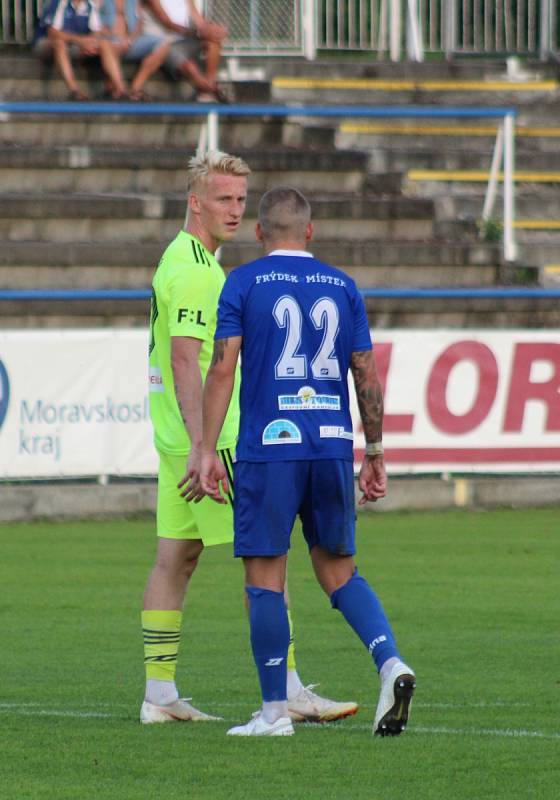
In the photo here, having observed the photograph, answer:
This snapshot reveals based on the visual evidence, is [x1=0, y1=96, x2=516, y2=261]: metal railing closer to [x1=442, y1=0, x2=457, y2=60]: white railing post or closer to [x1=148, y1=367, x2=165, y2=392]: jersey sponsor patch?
[x1=442, y1=0, x2=457, y2=60]: white railing post

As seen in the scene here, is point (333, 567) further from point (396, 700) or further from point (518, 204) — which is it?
point (518, 204)

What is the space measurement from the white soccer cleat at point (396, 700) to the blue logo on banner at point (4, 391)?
7328 millimetres

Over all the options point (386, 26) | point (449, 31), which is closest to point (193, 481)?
point (449, 31)

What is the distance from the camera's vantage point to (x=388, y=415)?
1365 cm

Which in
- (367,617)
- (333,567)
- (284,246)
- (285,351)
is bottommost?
(367,617)

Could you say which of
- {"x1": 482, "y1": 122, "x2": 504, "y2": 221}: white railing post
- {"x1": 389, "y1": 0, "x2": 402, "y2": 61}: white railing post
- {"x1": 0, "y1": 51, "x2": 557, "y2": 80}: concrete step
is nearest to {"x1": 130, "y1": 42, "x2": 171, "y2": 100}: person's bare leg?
{"x1": 0, "y1": 51, "x2": 557, "y2": 80}: concrete step

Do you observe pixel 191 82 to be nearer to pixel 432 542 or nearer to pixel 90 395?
pixel 90 395

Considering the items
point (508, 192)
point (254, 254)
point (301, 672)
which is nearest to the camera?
point (301, 672)

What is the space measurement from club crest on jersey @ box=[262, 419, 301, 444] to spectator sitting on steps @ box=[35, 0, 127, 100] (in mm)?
12704

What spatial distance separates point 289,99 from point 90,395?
827 cm

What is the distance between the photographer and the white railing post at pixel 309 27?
823 inches

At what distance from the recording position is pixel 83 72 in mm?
18891

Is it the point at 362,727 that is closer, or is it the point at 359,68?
the point at 362,727

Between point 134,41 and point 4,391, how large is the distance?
6926 mm
